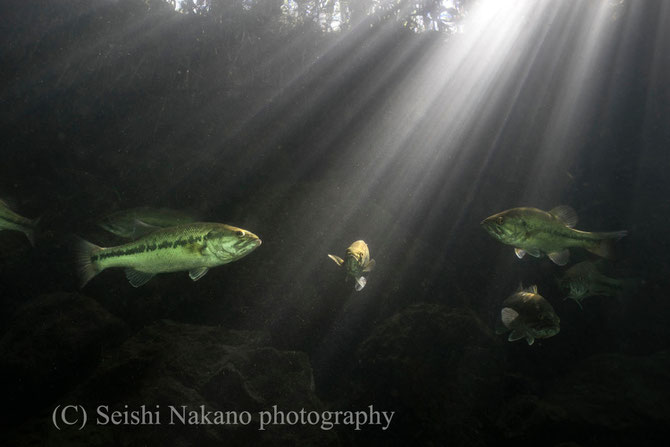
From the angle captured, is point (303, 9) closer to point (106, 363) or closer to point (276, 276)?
point (276, 276)

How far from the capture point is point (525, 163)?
951 cm

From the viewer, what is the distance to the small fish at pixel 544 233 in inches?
152

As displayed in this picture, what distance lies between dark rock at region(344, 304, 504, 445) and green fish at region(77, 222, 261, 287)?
Result: 353 centimetres

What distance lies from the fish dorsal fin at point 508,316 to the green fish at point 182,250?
3.81 meters

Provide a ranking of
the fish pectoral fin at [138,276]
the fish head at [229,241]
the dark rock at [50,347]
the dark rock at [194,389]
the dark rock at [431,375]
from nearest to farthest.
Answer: the fish head at [229,241] → the fish pectoral fin at [138,276] → the dark rock at [194,389] → the dark rock at [50,347] → the dark rock at [431,375]

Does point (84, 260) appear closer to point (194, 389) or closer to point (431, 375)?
point (194, 389)

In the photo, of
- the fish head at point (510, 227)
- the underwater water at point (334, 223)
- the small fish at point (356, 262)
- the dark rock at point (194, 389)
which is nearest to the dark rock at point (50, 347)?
the underwater water at point (334, 223)

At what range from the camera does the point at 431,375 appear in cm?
510

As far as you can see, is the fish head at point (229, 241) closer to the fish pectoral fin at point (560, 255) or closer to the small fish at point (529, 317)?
the small fish at point (529, 317)

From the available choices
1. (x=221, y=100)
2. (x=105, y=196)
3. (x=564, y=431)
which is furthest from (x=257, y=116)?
(x=564, y=431)

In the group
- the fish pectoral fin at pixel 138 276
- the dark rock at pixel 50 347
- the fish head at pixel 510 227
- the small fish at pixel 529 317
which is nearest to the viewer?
the fish pectoral fin at pixel 138 276

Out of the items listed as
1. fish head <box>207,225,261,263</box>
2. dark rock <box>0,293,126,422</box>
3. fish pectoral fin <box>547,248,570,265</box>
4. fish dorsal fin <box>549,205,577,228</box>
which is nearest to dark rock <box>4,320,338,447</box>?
dark rock <box>0,293,126,422</box>

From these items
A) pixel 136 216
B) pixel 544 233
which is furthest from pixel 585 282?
pixel 136 216

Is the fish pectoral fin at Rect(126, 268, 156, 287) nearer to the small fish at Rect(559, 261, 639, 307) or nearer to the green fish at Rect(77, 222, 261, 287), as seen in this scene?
the green fish at Rect(77, 222, 261, 287)
